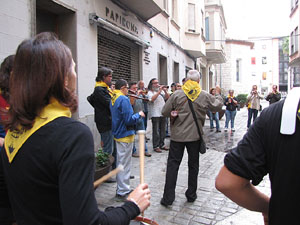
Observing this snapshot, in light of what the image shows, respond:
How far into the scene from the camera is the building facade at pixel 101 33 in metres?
4.48

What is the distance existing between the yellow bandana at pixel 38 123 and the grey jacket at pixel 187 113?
9.44ft

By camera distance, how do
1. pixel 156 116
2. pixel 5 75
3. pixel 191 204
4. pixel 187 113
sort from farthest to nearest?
pixel 156 116, pixel 187 113, pixel 191 204, pixel 5 75

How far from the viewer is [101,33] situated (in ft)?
23.4

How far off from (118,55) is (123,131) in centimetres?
465

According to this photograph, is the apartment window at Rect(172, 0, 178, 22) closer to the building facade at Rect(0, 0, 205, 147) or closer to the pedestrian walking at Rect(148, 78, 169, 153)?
the building facade at Rect(0, 0, 205, 147)

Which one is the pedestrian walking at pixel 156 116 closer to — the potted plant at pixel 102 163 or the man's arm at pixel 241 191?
the potted plant at pixel 102 163

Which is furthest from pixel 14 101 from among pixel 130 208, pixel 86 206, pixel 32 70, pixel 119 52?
pixel 119 52

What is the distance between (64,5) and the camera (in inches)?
216

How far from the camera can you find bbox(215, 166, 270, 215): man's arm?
3.92ft

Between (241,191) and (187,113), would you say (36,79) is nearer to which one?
(241,191)

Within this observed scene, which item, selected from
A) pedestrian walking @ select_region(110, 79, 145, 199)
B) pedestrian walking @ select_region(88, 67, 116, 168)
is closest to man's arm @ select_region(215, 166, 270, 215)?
pedestrian walking @ select_region(110, 79, 145, 199)

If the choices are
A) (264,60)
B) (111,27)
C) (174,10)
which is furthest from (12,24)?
(264,60)

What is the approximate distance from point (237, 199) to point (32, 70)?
112 cm

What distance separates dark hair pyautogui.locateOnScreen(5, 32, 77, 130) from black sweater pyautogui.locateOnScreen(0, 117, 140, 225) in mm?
112
